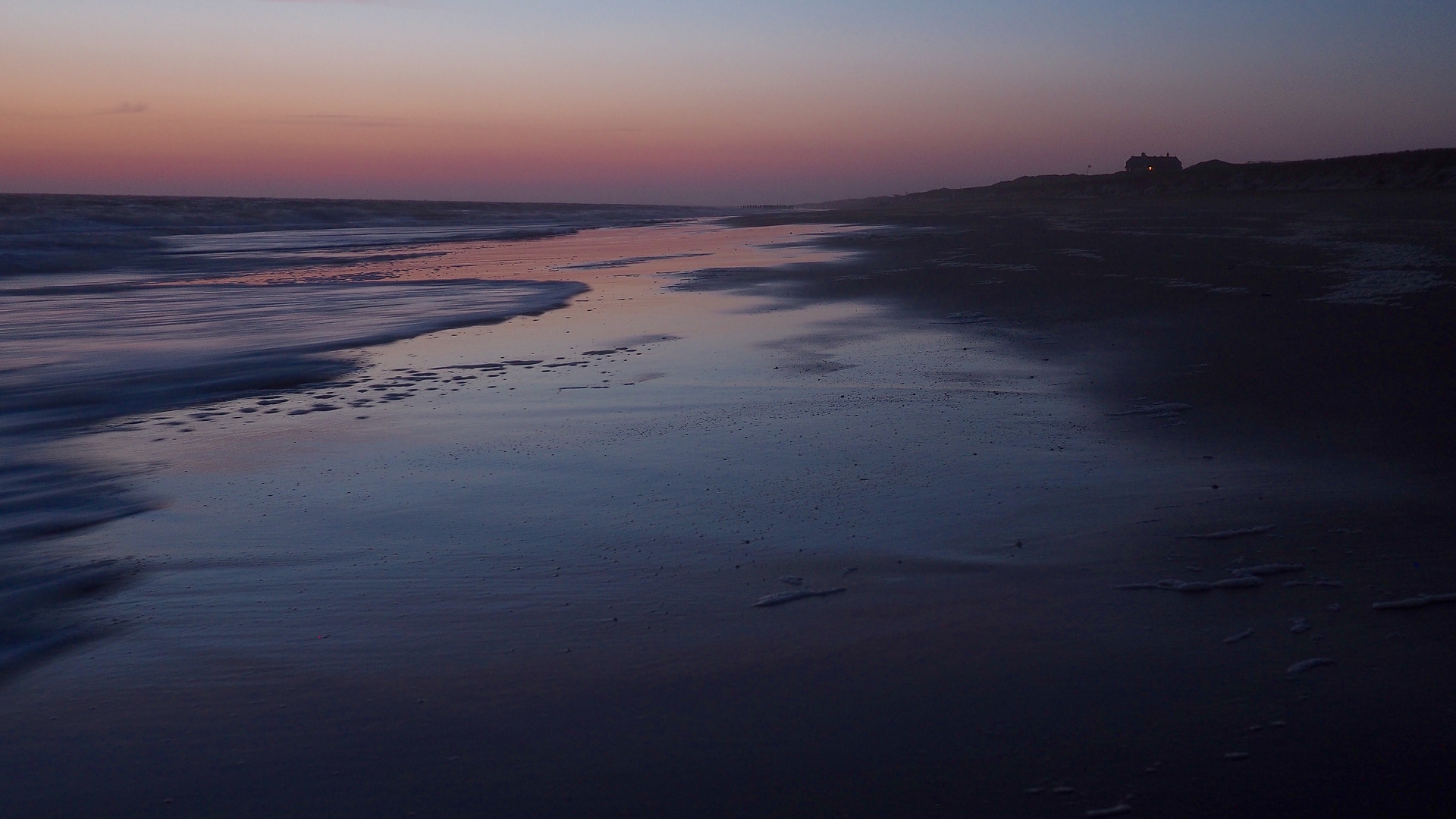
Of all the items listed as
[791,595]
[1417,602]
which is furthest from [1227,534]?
[791,595]

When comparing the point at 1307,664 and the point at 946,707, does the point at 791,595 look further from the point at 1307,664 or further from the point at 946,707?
the point at 1307,664

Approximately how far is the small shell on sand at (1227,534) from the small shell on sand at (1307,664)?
3.46ft

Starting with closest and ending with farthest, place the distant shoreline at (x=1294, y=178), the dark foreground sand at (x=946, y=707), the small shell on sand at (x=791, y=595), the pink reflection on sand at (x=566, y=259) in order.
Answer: the dark foreground sand at (x=946, y=707) < the small shell on sand at (x=791, y=595) < the pink reflection on sand at (x=566, y=259) < the distant shoreline at (x=1294, y=178)

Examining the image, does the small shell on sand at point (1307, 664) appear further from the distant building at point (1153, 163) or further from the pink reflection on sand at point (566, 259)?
the distant building at point (1153, 163)

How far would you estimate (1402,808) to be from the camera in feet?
7.18

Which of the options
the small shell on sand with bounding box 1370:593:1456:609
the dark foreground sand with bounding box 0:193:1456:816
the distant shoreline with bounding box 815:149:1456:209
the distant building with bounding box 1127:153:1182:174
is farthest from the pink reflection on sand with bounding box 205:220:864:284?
the distant building with bounding box 1127:153:1182:174

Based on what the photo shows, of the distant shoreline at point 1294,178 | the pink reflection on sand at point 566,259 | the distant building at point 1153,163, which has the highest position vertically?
the distant building at point 1153,163

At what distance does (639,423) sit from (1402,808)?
4.60m

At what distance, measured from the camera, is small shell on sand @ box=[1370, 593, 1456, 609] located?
3.16 metres

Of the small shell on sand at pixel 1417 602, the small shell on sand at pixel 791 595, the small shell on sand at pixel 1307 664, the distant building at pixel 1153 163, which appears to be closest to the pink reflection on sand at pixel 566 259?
the small shell on sand at pixel 791 595

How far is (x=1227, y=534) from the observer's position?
Answer: 393 centimetres

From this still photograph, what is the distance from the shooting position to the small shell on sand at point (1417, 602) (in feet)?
10.4

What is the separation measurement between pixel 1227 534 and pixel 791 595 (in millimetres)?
1782

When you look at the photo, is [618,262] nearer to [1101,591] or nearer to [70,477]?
[70,477]
